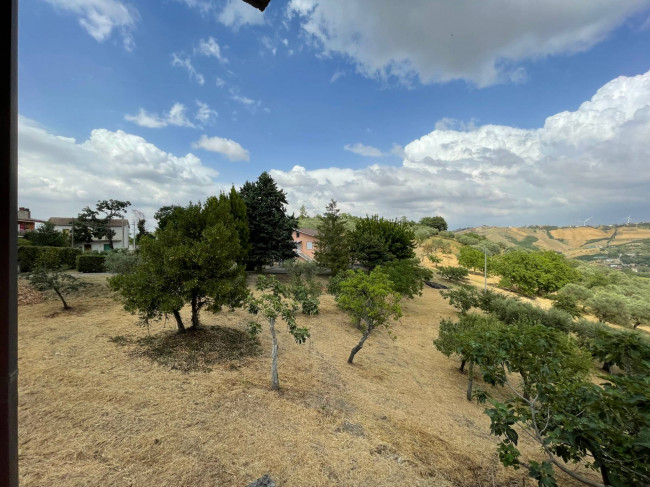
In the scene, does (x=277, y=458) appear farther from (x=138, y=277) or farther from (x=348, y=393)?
(x=138, y=277)

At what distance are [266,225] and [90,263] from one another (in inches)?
510

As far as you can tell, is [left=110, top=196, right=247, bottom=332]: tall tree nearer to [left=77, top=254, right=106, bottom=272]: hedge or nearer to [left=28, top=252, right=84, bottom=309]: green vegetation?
[left=28, top=252, right=84, bottom=309]: green vegetation

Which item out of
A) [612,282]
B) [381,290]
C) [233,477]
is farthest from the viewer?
[612,282]

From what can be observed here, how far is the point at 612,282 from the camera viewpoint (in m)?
34.4

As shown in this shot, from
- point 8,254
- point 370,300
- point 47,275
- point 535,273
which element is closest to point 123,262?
point 47,275

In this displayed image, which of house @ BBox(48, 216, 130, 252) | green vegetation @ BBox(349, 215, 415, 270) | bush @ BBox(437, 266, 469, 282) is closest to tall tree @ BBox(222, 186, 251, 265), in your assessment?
green vegetation @ BBox(349, 215, 415, 270)

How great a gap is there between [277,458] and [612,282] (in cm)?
4763

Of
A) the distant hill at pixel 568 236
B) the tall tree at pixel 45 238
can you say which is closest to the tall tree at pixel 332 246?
the tall tree at pixel 45 238

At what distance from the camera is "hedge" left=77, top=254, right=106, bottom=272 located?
19734 millimetres

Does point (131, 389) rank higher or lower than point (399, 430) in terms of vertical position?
higher

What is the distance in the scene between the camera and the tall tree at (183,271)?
8.00 m

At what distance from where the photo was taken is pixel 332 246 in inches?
864

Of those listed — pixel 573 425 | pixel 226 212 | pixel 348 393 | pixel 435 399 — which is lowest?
pixel 435 399

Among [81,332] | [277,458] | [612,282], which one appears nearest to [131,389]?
[277,458]
